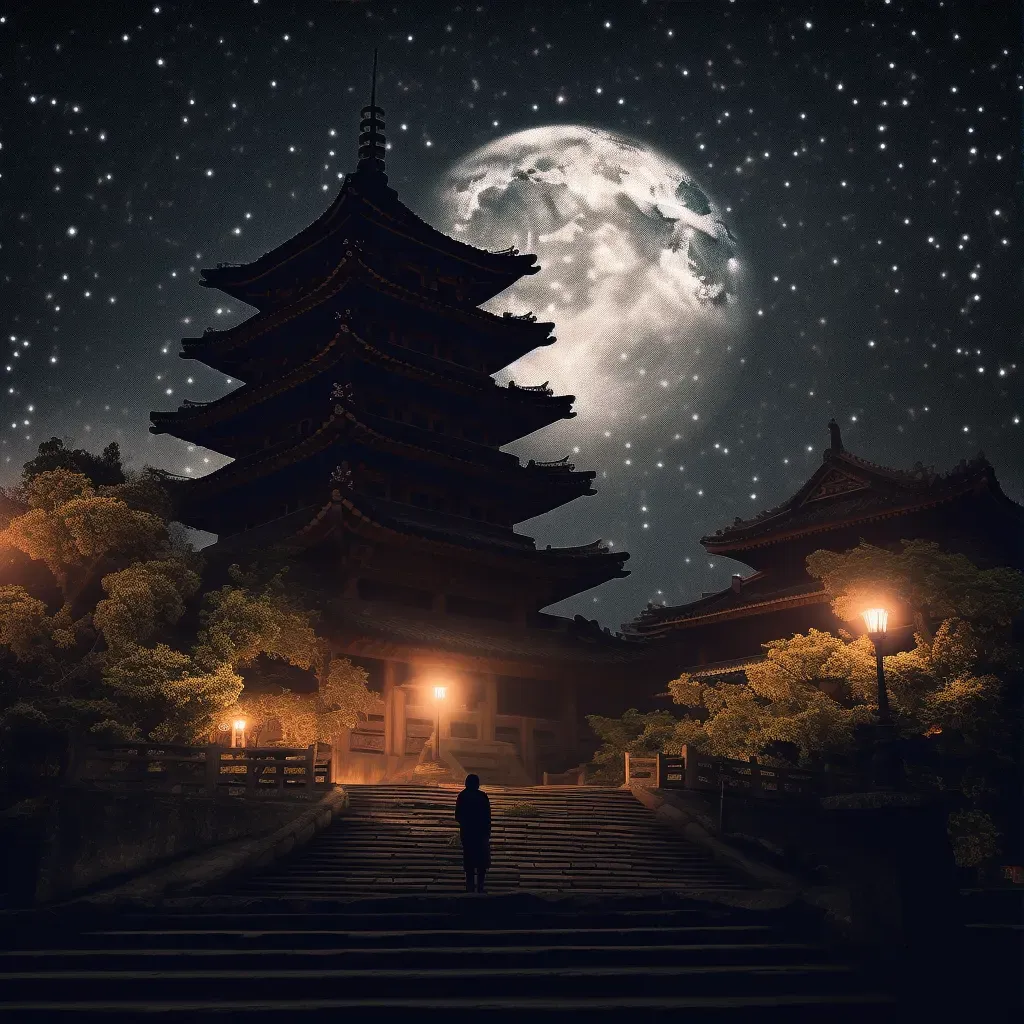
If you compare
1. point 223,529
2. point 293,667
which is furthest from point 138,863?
point 223,529

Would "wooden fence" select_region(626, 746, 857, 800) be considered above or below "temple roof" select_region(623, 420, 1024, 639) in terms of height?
below

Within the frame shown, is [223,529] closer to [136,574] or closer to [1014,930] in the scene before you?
[136,574]

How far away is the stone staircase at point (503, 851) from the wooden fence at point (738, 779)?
1.02 m

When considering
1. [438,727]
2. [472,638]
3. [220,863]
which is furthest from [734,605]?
[220,863]

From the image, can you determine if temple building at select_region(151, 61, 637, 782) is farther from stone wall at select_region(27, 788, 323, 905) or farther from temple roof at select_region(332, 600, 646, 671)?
stone wall at select_region(27, 788, 323, 905)

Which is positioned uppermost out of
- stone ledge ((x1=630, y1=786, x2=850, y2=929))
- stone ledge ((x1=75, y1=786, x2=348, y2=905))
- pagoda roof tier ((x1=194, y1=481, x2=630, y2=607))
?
pagoda roof tier ((x1=194, y1=481, x2=630, y2=607))

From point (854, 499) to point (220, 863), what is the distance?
22.6 metres

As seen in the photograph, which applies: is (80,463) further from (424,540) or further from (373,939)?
(373,939)

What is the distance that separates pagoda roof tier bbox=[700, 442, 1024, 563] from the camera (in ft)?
86.6

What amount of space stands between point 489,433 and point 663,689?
10440 mm

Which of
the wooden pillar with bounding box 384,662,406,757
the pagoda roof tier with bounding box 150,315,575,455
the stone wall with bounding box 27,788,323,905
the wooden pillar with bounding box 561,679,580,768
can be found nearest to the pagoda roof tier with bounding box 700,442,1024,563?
the wooden pillar with bounding box 561,679,580,768

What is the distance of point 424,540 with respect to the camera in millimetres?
27266

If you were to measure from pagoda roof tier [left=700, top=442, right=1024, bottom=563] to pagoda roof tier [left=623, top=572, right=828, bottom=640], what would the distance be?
54.1 inches

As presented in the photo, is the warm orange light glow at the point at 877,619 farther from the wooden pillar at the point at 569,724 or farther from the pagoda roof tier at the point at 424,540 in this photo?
the wooden pillar at the point at 569,724
